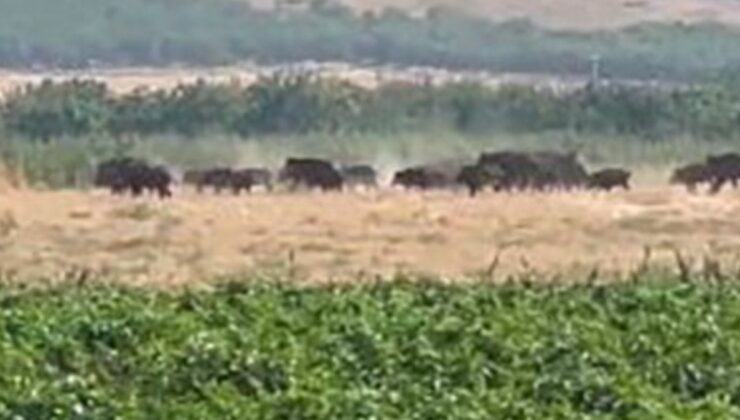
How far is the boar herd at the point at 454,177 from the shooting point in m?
39.7

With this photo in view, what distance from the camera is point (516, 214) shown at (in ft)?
113

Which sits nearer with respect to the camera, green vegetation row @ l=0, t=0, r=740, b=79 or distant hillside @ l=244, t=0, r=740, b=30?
green vegetation row @ l=0, t=0, r=740, b=79

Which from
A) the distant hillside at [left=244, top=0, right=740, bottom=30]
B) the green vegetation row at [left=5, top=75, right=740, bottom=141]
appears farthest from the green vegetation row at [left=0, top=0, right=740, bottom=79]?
the green vegetation row at [left=5, top=75, right=740, bottom=141]

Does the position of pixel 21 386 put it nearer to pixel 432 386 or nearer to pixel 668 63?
pixel 432 386

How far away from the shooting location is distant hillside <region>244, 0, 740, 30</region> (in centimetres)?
6781

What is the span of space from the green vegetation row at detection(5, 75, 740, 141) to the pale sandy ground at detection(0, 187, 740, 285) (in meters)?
14.0

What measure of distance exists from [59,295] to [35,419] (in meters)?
5.63

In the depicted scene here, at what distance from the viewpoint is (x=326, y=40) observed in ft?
214

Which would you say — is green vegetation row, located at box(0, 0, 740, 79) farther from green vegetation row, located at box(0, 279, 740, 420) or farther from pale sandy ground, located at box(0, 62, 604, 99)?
green vegetation row, located at box(0, 279, 740, 420)

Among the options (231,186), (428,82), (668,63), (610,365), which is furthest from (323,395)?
(668,63)

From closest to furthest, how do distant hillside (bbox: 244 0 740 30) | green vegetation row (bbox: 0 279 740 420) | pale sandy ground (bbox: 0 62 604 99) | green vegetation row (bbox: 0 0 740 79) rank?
1. green vegetation row (bbox: 0 279 740 420)
2. pale sandy ground (bbox: 0 62 604 99)
3. green vegetation row (bbox: 0 0 740 79)
4. distant hillside (bbox: 244 0 740 30)

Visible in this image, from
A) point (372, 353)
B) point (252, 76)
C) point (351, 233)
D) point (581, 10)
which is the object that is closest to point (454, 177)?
point (351, 233)

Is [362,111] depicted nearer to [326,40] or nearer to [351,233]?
[326,40]

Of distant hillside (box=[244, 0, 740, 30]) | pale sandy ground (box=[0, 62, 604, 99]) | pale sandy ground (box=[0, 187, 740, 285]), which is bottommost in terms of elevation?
pale sandy ground (box=[0, 62, 604, 99])
